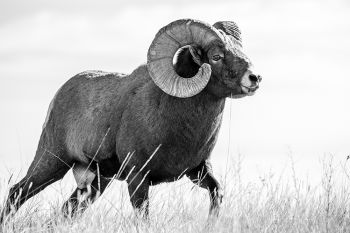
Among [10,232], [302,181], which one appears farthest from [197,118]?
[10,232]

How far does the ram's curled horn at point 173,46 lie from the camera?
978 cm

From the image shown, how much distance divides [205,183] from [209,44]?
6.23 ft

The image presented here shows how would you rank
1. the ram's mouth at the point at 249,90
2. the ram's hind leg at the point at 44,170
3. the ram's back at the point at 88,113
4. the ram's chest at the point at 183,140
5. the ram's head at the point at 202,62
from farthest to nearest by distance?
1. the ram's hind leg at the point at 44,170
2. the ram's back at the point at 88,113
3. the ram's chest at the point at 183,140
4. the ram's head at the point at 202,62
5. the ram's mouth at the point at 249,90

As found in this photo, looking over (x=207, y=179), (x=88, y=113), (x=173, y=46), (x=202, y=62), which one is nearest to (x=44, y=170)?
(x=88, y=113)

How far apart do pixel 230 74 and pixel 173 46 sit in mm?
901

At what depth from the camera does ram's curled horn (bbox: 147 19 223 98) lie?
385 inches

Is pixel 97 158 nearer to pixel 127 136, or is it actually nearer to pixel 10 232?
pixel 127 136

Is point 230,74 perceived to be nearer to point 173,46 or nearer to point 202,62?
point 202,62

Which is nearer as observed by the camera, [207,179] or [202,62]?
[202,62]

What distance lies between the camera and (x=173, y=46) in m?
9.98

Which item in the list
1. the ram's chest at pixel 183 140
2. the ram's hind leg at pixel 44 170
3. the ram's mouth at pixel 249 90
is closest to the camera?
the ram's mouth at pixel 249 90

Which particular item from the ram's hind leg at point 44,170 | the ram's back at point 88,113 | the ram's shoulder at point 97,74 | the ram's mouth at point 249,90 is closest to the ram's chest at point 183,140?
the ram's mouth at point 249,90

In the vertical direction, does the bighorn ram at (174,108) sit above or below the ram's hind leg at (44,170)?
above

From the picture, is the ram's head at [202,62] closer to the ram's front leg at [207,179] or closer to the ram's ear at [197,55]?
the ram's ear at [197,55]
